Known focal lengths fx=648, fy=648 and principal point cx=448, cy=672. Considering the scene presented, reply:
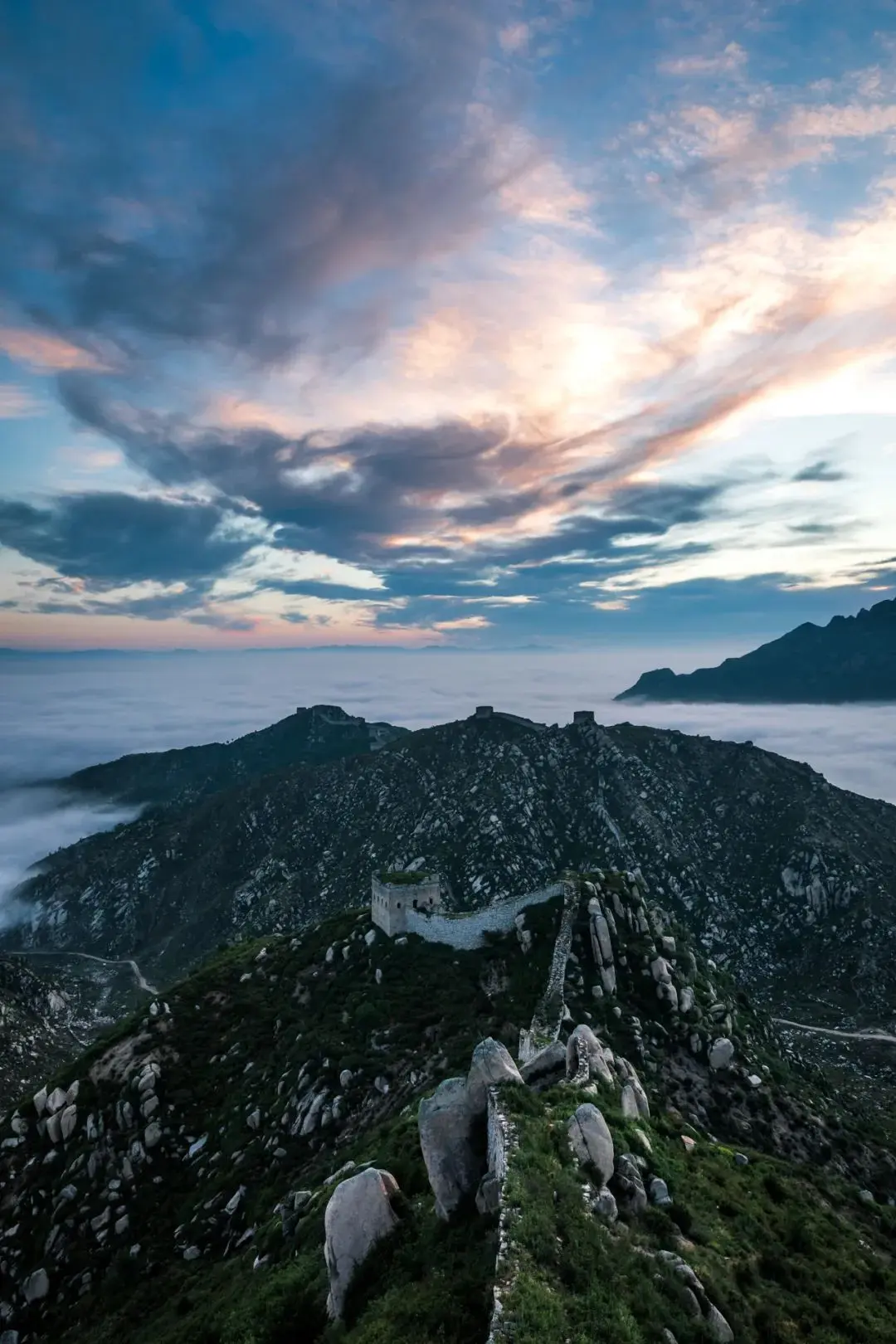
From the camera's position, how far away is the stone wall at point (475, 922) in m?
53.4

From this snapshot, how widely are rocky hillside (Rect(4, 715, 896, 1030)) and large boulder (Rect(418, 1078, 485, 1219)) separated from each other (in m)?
77.9

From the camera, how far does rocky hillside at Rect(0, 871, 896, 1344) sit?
49.5 ft

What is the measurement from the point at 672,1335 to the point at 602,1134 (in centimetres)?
597

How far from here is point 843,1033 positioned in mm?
76938

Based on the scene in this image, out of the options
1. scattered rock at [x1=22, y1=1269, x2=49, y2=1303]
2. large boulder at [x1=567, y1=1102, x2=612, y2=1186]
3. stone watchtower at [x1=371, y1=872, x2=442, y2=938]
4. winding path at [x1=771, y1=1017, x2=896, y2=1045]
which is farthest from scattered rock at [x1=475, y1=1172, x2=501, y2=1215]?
winding path at [x1=771, y1=1017, x2=896, y2=1045]

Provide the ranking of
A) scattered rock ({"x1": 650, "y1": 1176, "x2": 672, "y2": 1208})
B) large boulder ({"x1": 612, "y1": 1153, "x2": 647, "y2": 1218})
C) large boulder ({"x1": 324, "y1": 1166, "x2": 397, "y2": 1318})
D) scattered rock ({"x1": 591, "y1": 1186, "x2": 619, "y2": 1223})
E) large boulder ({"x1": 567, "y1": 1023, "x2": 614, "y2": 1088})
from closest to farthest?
scattered rock ({"x1": 591, "y1": 1186, "x2": 619, "y2": 1223})
large boulder ({"x1": 324, "y1": 1166, "x2": 397, "y2": 1318})
large boulder ({"x1": 612, "y1": 1153, "x2": 647, "y2": 1218})
scattered rock ({"x1": 650, "y1": 1176, "x2": 672, "y2": 1208})
large boulder ({"x1": 567, "y1": 1023, "x2": 614, "y2": 1088})

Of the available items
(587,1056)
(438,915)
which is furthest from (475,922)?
(587,1056)

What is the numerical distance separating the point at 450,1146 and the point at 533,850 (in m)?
93.4

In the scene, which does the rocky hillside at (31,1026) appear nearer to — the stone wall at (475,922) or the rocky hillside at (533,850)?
the rocky hillside at (533,850)

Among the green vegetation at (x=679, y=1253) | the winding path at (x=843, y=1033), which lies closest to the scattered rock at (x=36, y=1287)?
the green vegetation at (x=679, y=1253)

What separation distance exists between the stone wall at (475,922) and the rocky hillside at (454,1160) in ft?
3.46

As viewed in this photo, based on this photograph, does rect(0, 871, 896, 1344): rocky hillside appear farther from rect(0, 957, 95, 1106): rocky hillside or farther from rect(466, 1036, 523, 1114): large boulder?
rect(0, 957, 95, 1106): rocky hillside

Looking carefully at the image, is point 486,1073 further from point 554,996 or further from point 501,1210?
point 554,996

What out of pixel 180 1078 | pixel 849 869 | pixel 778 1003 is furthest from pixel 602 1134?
→ pixel 849 869
